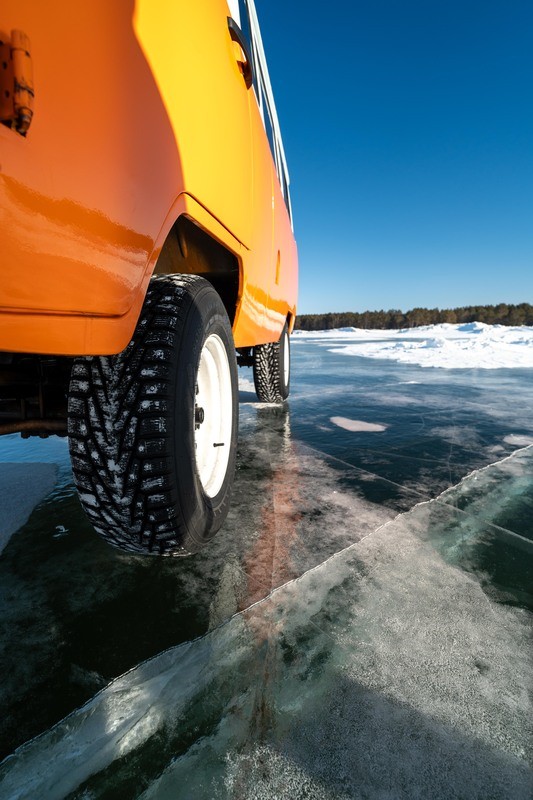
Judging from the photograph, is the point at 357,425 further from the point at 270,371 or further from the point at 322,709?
the point at 322,709

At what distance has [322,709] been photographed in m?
0.95

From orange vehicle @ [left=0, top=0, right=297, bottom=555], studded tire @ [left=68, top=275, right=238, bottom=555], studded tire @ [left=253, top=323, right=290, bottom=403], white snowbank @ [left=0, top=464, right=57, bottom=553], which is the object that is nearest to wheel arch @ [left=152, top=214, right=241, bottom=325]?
orange vehicle @ [left=0, top=0, right=297, bottom=555]

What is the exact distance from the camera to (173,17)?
113cm

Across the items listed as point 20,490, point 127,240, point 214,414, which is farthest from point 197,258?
point 20,490

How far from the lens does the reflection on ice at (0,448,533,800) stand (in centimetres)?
81

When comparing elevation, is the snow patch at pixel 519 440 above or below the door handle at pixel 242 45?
below

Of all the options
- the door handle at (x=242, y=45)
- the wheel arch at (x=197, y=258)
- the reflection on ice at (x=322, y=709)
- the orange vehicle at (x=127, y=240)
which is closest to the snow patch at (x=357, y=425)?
the wheel arch at (x=197, y=258)

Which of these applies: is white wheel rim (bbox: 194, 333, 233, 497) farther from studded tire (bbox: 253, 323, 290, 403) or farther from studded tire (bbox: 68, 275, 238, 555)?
studded tire (bbox: 253, 323, 290, 403)

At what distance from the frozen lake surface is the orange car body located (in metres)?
0.84

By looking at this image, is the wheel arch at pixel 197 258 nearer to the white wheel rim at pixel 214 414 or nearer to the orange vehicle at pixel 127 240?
the orange vehicle at pixel 127 240

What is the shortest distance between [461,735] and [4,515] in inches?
78.8

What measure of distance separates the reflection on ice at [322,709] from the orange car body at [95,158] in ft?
2.85

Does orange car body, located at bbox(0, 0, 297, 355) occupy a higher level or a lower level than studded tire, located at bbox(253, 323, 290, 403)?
higher

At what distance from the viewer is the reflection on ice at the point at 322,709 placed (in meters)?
0.81
